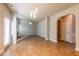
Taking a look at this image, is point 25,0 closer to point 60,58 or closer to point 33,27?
point 60,58

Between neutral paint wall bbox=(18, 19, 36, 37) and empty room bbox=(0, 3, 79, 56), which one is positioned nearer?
empty room bbox=(0, 3, 79, 56)

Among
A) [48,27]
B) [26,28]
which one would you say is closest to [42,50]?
[48,27]

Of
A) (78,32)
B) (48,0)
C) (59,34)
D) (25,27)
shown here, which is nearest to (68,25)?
(59,34)

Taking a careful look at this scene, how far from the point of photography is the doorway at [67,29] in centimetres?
909

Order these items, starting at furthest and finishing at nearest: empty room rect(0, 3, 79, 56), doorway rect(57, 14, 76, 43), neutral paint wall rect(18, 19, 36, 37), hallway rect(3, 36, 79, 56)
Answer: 1. neutral paint wall rect(18, 19, 36, 37)
2. doorway rect(57, 14, 76, 43)
3. empty room rect(0, 3, 79, 56)
4. hallway rect(3, 36, 79, 56)

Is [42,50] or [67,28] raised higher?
[67,28]

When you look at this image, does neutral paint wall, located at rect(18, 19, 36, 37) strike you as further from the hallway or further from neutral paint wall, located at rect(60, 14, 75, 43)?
the hallway

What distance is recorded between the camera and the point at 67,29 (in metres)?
9.95

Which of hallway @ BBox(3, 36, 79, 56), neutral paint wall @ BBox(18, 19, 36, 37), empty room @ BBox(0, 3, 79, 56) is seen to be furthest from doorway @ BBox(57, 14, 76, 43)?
neutral paint wall @ BBox(18, 19, 36, 37)

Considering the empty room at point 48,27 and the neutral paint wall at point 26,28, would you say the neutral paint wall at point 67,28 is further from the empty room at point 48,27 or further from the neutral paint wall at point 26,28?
the neutral paint wall at point 26,28

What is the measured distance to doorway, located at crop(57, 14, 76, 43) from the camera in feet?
29.8

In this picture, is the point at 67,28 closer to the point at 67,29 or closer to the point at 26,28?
the point at 67,29

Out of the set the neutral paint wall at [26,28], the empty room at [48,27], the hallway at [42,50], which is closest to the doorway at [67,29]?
the empty room at [48,27]

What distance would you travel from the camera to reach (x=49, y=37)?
11570mm
